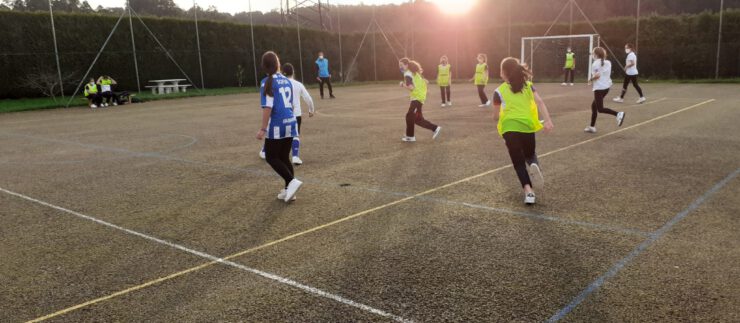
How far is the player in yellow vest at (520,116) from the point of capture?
584cm

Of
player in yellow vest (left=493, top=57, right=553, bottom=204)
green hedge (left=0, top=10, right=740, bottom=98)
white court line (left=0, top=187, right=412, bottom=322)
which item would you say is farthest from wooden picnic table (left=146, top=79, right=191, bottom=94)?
player in yellow vest (left=493, top=57, right=553, bottom=204)

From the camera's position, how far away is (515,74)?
5.80 metres

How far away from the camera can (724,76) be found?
86.5ft

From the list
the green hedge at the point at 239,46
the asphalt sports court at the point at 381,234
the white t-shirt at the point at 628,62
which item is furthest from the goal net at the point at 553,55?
the asphalt sports court at the point at 381,234

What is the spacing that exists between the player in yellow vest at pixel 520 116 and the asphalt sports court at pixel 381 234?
1.21ft

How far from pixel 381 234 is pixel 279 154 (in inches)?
72.6

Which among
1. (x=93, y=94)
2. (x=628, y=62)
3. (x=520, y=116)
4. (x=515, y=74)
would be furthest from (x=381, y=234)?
(x=93, y=94)

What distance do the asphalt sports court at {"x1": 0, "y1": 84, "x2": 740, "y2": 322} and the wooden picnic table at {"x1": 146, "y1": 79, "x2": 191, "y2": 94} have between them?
16470 mm

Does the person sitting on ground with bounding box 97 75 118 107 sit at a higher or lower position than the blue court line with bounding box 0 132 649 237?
higher

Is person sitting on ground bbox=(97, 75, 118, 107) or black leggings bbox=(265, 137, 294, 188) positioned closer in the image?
black leggings bbox=(265, 137, 294, 188)

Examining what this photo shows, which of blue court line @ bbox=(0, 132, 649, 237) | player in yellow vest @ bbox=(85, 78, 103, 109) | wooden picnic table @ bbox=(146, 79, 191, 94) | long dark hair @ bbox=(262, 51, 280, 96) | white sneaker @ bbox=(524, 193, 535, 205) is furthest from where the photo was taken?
wooden picnic table @ bbox=(146, 79, 191, 94)

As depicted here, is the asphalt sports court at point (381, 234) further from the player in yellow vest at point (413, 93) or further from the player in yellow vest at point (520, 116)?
the player in yellow vest at point (413, 93)

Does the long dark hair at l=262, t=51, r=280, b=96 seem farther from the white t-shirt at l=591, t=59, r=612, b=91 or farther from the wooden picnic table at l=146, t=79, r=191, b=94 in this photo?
the wooden picnic table at l=146, t=79, r=191, b=94

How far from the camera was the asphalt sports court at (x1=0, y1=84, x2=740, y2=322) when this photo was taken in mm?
3691
